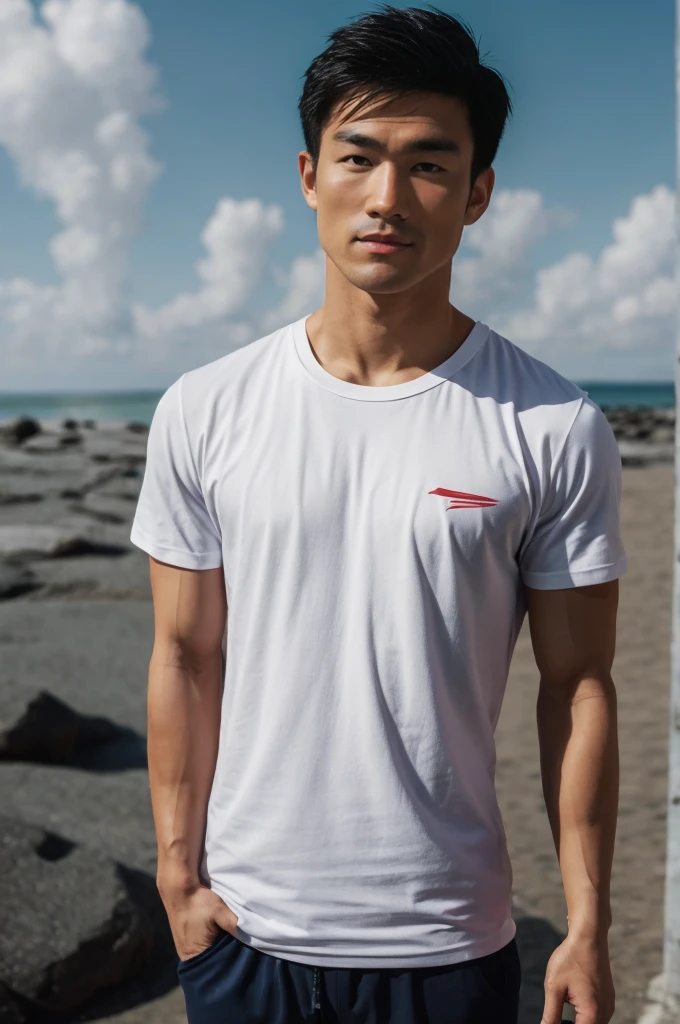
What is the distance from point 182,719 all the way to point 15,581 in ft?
25.4

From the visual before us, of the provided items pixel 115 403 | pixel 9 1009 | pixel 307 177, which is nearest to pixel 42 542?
pixel 9 1009

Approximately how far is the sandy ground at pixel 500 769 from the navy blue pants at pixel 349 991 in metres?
1.92

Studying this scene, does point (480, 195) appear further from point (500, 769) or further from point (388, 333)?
point (500, 769)

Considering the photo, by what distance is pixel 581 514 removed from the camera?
1607 millimetres

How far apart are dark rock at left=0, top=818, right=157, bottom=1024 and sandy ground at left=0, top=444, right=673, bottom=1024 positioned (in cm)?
13

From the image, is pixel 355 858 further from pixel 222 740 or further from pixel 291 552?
pixel 291 552

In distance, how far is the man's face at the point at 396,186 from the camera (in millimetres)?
1620

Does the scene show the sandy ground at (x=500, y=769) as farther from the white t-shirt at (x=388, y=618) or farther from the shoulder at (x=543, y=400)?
the shoulder at (x=543, y=400)

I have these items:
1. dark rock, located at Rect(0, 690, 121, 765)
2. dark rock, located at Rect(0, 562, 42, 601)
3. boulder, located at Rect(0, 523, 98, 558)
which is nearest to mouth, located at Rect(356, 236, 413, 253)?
dark rock, located at Rect(0, 690, 121, 765)

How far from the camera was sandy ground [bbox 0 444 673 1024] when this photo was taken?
3.85 metres

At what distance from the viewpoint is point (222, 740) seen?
1767 millimetres

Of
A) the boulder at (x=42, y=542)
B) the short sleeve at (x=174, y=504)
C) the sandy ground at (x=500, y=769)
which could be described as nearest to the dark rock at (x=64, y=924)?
the sandy ground at (x=500, y=769)

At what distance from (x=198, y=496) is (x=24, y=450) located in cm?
2258

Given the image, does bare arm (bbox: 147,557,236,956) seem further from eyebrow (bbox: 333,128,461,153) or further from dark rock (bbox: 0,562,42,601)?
dark rock (bbox: 0,562,42,601)
